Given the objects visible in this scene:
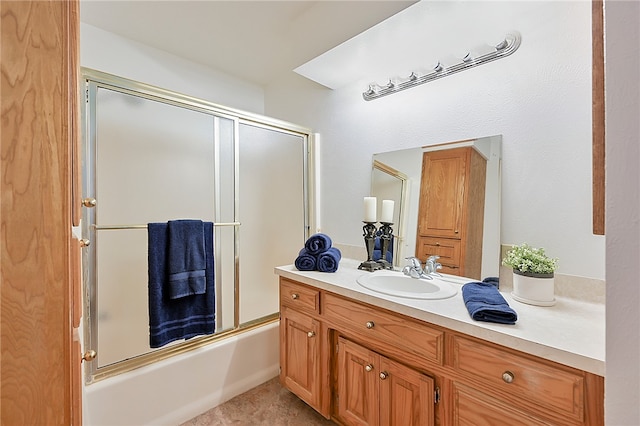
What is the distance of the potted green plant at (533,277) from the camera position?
3.78 feet

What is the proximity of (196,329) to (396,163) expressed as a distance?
1.62m

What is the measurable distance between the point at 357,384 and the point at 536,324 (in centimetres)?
83

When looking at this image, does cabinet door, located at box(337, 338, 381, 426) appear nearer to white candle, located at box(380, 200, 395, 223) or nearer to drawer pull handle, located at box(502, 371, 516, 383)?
drawer pull handle, located at box(502, 371, 516, 383)

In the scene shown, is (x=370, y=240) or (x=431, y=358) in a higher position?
(x=370, y=240)

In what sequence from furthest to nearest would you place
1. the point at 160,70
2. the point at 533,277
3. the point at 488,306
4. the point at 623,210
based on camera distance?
1. the point at 160,70
2. the point at 533,277
3. the point at 488,306
4. the point at 623,210

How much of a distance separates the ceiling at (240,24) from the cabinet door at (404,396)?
5.47 ft

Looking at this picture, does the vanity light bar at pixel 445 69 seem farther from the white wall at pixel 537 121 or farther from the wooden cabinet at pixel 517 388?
the wooden cabinet at pixel 517 388

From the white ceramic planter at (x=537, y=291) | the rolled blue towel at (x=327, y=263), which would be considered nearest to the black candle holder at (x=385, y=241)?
the rolled blue towel at (x=327, y=263)

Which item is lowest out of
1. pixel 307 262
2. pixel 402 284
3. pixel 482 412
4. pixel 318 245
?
pixel 482 412

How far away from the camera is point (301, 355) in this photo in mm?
1649

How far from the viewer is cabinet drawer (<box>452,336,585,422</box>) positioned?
800 mm

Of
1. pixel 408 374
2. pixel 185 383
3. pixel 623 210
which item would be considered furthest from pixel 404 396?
pixel 185 383

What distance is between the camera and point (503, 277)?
4.62 ft

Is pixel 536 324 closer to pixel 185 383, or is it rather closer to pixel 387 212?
pixel 387 212
